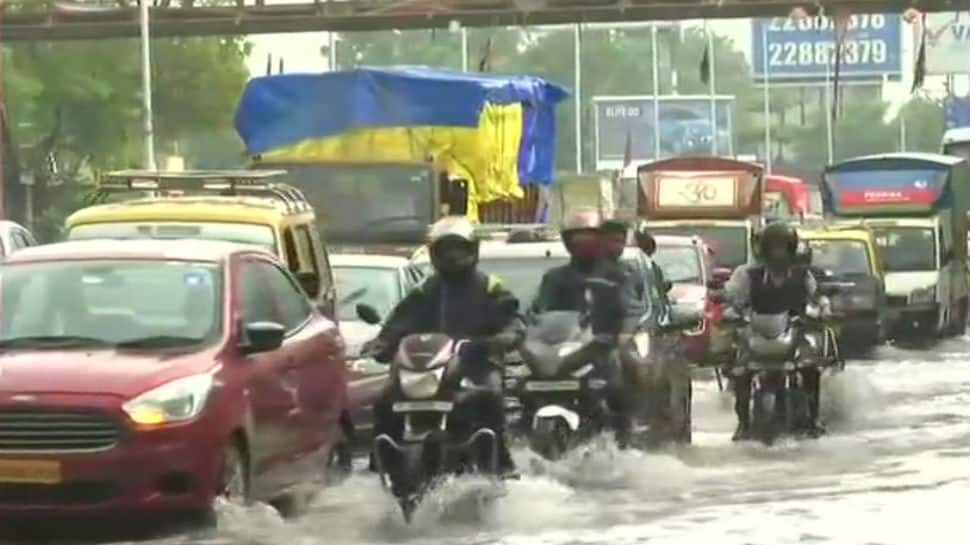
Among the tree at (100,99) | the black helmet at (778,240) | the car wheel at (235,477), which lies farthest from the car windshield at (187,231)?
the tree at (100,99)

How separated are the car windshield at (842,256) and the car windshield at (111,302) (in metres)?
22.8

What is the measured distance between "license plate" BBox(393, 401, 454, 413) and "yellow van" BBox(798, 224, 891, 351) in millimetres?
20535

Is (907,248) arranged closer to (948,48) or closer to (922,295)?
(922,295)

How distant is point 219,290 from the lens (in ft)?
44.6

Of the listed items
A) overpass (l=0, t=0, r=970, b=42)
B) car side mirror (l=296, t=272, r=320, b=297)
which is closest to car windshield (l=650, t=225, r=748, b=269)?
overpass (l=0, t=0, r=970, b=42)

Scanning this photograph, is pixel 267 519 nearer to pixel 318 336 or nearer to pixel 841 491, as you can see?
pixel 318 336

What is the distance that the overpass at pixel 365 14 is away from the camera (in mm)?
47969

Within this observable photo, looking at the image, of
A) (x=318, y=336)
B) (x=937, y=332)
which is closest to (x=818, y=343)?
(x=318, y=336)

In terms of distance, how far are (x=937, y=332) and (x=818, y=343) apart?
21.8 metres

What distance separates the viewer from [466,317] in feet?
45.8

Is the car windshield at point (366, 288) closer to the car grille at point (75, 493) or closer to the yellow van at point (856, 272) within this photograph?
the car grille at point (75, 493)

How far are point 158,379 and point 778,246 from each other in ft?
25.5

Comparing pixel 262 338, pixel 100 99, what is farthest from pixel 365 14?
pixel 262 338

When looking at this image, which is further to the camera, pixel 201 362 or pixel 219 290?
pixel 219 290
